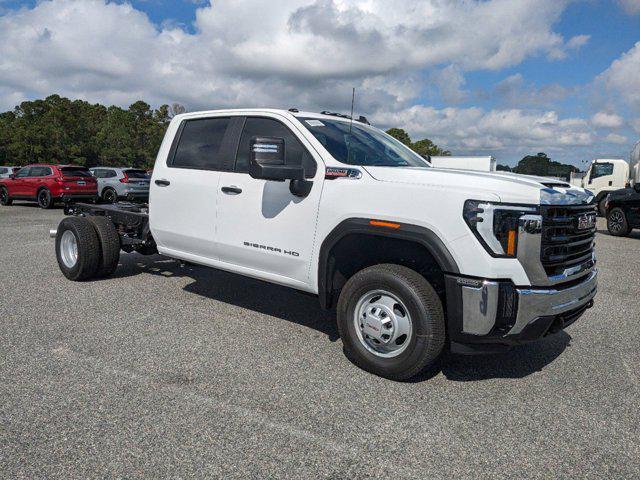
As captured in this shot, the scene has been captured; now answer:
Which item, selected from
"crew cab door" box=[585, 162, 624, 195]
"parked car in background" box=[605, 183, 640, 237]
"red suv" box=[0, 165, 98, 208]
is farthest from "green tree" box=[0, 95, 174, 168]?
"parked car in background" box=[605, 183, 640, 237]

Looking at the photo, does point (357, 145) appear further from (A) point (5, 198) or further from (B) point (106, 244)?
(A) point (5, 198)

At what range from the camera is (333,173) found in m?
3.88

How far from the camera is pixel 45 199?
61.8 feet

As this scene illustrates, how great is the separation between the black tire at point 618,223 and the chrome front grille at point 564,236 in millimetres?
11709

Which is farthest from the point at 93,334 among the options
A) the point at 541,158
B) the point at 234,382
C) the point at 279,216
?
the point at 541,158

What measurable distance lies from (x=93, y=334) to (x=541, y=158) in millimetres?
88549

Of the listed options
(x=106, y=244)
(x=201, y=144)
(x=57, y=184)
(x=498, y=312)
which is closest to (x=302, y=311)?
(x=201, y=144)

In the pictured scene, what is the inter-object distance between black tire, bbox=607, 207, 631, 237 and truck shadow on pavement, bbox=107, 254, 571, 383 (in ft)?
34.9

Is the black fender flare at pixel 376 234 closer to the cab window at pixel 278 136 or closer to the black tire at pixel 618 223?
the cab window at pixel 278 136

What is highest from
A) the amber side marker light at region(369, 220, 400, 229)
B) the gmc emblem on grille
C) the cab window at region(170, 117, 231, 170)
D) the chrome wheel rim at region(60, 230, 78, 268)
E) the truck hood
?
the cab window at region(170, 117, 231, 170)

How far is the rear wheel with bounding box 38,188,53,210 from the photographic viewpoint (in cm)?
1855

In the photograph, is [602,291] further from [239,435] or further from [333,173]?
[239,435]

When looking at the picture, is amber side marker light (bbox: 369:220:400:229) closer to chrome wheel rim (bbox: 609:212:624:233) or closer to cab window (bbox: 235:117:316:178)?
cab window (bbox: 235:117:316:178)

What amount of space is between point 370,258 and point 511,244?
1.18 m
